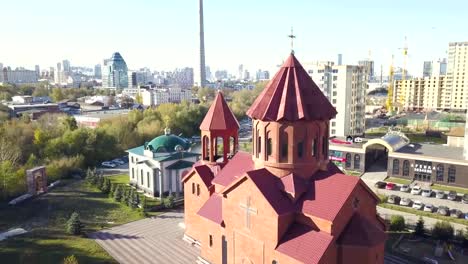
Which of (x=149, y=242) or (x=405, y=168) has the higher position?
(x=405, y=168)

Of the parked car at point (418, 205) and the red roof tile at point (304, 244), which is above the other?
the red roof tile at point (304, 244)

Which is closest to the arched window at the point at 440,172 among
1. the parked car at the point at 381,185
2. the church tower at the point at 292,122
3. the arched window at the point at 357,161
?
the parked car at the point at 381,185

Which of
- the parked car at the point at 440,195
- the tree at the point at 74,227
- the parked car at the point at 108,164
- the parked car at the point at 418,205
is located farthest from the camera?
the parked car at the point at 108,164

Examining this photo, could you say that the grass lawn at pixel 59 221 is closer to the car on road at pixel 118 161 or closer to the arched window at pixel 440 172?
the car on road at pixel 118 161

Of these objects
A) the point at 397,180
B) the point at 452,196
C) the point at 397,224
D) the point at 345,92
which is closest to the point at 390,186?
the point at 397,180

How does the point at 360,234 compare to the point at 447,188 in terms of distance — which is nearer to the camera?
the point at 360,234

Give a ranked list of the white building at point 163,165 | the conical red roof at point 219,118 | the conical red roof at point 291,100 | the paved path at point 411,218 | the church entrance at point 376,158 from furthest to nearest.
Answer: the church entrance at point 376,158 < the white building at point 163,165 < the paved path at point 411,218 < the conical red roof at point 219,118 < the conical red roof at point 291,100

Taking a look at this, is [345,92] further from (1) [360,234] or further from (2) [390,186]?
(1) [360,234]

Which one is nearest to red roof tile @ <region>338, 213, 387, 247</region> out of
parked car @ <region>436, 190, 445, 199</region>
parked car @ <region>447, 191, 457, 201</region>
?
parked car @ <region>436, 190, 445, 199</region>
